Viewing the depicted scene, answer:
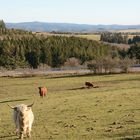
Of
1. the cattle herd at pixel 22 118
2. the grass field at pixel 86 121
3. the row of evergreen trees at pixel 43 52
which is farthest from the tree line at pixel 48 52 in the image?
the cattle herd at pixel 22 118

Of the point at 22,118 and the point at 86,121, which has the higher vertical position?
the point at 22,118

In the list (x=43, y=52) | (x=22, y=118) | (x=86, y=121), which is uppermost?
(x=22, y=118)

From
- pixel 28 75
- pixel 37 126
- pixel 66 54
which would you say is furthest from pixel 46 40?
pixel 37 126

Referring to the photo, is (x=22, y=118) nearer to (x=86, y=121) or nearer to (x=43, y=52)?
(x=86, y=121)

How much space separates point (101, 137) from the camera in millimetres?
18453

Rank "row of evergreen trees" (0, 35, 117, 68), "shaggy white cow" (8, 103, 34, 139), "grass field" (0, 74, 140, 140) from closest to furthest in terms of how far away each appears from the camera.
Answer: "shaggy white cow" (8, 103, 34, 139) < "grass field" (0, 74, 140, 140) < "row of evergreen trees" (0, 35, 117, 68)

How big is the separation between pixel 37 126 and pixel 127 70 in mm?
60743

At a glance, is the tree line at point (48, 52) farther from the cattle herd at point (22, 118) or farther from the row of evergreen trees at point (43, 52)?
the cattle herd at point (22, 118)

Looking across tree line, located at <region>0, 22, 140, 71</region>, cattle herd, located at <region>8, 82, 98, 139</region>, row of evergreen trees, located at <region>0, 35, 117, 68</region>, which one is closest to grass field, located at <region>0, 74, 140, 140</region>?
cattle herd, located at <region>8, 82, 98, 139</region>

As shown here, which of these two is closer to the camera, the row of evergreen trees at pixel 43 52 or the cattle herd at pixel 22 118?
the cattle herd at pixel 22 118

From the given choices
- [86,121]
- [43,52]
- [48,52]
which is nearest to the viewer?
[86,121]

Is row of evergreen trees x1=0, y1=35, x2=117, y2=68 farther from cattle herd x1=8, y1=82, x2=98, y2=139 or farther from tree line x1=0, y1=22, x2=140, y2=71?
cattle herd x1=8, y1=82, x2=98, y2=139

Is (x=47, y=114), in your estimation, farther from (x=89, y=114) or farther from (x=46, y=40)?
(x=46, y=40)

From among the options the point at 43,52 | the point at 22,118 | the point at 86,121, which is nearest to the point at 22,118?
the point at 22,118
